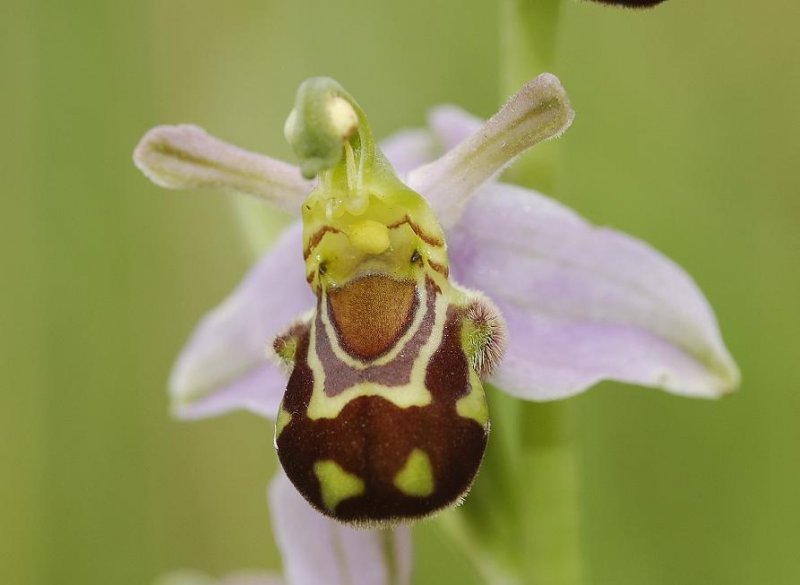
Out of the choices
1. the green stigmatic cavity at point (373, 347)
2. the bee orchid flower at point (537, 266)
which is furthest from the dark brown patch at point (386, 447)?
the bee orchid flower at point (537, 266)

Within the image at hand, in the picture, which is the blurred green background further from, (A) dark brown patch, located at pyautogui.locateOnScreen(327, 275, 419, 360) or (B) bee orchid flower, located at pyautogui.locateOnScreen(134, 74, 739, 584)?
(A) dark brown patch, located at pyautogui.locateOnScreen(327, 275, 419, 360)

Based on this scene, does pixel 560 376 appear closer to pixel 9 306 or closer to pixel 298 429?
pixel 298 429

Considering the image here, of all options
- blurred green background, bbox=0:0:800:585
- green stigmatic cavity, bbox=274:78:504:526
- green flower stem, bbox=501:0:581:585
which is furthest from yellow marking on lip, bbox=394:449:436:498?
blurred green background, bbox=0:0:800:585

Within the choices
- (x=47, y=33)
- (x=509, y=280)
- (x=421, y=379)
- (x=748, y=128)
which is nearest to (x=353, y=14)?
(x=47, y=33)

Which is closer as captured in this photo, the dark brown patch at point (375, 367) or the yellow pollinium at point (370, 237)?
the dark brown patch at point (375, 367)

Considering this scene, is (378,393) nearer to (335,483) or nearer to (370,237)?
(335,483)

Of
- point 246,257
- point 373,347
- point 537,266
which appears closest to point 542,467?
point 537,266

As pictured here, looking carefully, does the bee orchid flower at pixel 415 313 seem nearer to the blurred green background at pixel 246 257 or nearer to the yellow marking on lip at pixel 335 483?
the yellow marking on lip at pixel 335 483
